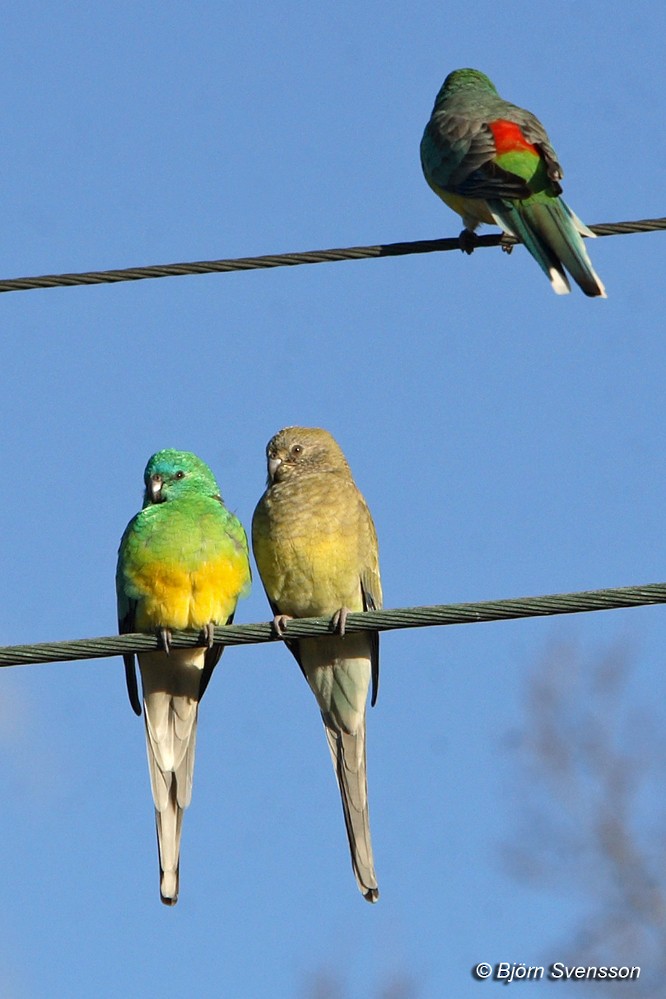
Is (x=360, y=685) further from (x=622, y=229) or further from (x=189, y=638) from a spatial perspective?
(x=622, y=229)

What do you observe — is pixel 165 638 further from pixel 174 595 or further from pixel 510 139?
pixel 510 139

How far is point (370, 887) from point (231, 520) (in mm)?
2032

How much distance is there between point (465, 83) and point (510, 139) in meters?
1.99

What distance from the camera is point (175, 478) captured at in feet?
27.6

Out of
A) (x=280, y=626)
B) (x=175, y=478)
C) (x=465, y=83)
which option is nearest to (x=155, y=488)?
(x=175, y=478)

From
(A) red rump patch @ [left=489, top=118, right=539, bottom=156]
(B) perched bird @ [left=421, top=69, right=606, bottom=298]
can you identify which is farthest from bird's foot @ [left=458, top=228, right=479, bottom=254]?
(A) red rump patch @ [left=489, top=118, right=539, bottom=156]

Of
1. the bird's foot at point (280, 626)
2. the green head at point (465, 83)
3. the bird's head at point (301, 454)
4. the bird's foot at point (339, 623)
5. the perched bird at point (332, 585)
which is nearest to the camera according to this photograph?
the bird's foot at point (339, 623)

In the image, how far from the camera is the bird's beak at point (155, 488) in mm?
8352

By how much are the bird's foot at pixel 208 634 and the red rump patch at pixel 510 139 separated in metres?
3.09

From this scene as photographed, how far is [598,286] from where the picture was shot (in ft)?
23.8

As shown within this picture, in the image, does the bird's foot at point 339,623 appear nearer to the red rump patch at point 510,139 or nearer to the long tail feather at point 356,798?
the long tail feather at point 356,798

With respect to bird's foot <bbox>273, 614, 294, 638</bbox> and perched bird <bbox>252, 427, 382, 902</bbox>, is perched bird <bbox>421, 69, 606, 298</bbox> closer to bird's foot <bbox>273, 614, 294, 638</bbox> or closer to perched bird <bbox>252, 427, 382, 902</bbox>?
perched bird <bbox>252, 427, 382, 902</bbox>

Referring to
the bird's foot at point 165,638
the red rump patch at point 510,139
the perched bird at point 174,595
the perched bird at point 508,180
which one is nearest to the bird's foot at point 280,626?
the bird's foot at point 165,638

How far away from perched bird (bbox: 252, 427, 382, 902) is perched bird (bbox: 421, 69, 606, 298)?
1.57 metres
